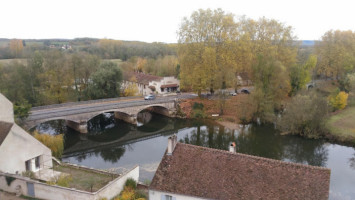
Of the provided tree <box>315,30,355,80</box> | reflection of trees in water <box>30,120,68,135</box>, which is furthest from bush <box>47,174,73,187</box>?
tree <box>315,30,355,80</box>

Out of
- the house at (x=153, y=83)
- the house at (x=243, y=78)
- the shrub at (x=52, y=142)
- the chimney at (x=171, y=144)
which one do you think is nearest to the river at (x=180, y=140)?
the shrub at (x=52, y=142)

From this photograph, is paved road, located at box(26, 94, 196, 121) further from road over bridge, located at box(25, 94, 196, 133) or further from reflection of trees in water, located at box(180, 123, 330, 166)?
reflection of trees in water, located at box(180, 123, 330, 166)

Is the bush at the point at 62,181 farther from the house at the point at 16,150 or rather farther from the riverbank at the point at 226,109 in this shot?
the riverbank at the point at 226,109

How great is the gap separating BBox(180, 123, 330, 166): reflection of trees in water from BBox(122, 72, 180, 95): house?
19.4 meters

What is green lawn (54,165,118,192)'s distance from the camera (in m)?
17.3

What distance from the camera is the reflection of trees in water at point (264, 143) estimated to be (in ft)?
99.0

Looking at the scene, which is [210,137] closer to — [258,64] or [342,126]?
[258,64]

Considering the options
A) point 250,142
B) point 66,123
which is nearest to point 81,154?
point 66,123

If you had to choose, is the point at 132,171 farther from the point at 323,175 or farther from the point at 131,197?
the point at 323,175

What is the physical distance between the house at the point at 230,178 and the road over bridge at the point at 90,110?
22.9 meters

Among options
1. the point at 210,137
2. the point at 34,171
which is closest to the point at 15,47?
the point at 210,137

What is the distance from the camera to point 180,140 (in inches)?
1415

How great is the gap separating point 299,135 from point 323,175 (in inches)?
874

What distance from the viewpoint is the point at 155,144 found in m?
34.5
